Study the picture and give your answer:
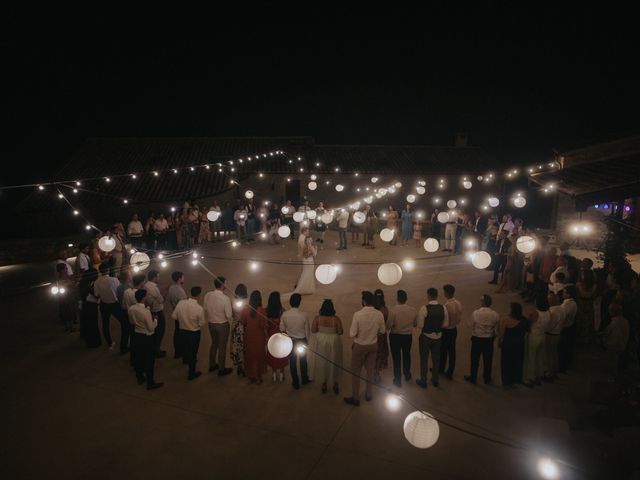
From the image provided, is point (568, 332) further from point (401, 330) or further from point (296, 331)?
point (296, 331)

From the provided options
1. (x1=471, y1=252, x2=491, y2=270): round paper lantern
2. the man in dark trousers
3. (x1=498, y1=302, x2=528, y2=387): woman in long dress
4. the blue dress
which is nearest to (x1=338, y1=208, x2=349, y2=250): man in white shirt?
the blue dress

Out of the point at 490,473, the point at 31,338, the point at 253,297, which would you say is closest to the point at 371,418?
the point at 490,473

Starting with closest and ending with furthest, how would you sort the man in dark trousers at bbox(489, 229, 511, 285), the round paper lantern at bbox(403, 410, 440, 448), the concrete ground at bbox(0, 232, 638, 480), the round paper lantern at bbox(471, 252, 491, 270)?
1. the round paper lantern at bbox(403, 410, 440, 448)
2. the concrete ground at bbox(0, 232, 638, 480)
3. the round paper lantern at bbox(471, 252, 491, 270)
4. the man in dark trousers at bbox(489, 229, 511, 285)

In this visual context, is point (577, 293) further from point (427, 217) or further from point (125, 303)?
point (427, 217)

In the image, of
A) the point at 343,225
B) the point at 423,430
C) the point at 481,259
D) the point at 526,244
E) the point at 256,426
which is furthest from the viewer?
the point at 343,225

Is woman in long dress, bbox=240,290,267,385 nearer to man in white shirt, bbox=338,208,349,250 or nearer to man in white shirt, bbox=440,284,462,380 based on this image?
man in white shirt, bbox=440,284,462,380

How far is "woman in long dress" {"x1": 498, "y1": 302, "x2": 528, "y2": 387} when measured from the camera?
496cm

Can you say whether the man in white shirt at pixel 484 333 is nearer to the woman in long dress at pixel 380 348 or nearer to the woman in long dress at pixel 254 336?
the woman in long dress at pixel 380 348

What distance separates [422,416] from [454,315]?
84.8 inches

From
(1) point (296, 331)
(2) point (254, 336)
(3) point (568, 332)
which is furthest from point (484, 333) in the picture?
(2) point (254, 336)

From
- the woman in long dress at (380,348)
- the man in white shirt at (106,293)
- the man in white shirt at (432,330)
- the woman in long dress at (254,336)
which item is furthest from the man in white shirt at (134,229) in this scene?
the man in white shirt at (432,330)

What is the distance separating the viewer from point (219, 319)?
534cm

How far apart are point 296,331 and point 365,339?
0.89 meters

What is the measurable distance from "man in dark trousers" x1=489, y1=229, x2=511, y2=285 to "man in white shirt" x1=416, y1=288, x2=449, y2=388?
475 cm
